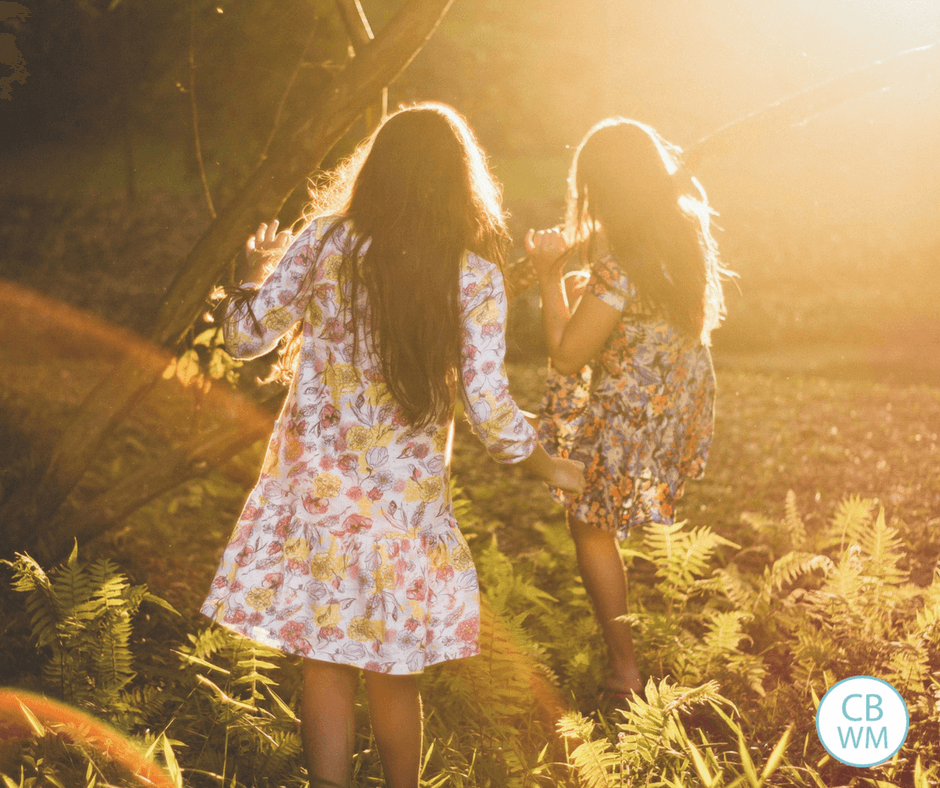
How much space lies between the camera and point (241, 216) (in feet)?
9.90

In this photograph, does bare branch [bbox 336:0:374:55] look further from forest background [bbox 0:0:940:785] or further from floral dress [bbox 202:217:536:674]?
floral dress [bbox 202:217:536:674]

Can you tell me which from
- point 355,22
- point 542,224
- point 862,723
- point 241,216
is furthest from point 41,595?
point 542,224

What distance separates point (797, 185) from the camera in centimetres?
1261

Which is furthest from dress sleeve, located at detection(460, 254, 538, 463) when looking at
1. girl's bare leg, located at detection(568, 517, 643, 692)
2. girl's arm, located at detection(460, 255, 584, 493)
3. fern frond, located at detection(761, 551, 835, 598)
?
fern frond, located at detection(761, 551, 835, 598)

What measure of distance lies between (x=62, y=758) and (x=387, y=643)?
1063 mm

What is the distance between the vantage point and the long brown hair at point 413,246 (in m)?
2.09

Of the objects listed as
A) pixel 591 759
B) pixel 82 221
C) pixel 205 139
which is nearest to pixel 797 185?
pixel 205 139

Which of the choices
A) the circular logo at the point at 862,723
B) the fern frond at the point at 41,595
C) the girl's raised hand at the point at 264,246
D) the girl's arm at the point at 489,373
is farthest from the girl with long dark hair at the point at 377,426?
the circular logo at the point at 862,723

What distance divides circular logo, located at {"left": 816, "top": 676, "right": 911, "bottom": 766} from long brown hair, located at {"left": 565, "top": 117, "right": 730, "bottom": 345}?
4.30 ft

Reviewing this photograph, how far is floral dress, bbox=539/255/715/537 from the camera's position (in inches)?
118

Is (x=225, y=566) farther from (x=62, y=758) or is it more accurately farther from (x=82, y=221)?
(x=82, y=221)

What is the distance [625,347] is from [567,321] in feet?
0.89

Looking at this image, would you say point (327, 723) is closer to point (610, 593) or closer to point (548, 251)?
point (610, 593)

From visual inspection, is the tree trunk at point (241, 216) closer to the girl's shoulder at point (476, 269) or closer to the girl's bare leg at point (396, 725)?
the girl's shoulder at point (476, 269)
